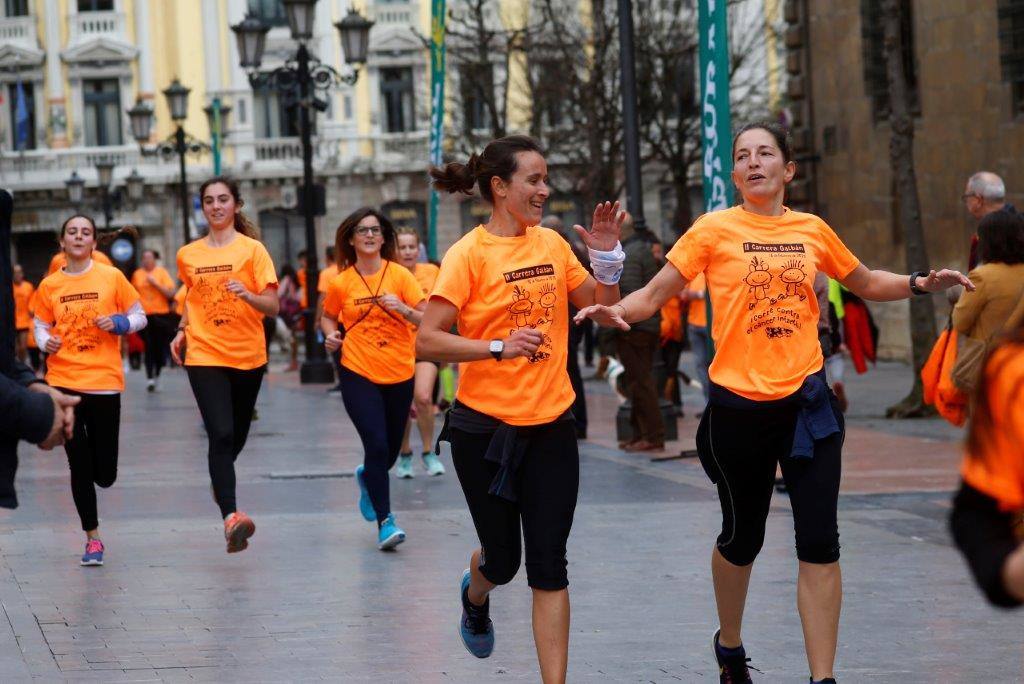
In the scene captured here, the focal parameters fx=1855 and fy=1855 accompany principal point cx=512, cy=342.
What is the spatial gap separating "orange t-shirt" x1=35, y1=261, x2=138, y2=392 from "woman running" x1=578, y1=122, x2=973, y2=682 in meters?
4.42

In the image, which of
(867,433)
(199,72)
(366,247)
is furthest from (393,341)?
(199,72)

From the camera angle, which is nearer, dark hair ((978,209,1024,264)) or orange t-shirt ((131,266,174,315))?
dark hair ((978,209,1024,264))

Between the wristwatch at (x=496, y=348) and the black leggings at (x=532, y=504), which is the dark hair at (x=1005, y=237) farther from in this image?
the wristwatch at (x=496, y=348)

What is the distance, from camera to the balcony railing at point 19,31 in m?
59.0

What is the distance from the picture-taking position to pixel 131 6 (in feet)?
193

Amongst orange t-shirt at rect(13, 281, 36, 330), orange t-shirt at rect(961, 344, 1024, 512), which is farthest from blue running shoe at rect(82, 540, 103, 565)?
orange t-shirt at rect(13, 281, 36, 330)

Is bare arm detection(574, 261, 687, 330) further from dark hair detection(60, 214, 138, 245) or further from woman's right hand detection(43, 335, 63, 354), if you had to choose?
dark hair detection(60, 214, 138, 245)

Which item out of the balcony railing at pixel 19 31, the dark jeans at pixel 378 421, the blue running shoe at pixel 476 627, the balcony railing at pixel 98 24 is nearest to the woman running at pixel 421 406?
the dark jeans at pixel 378 421

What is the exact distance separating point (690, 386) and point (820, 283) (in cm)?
1412

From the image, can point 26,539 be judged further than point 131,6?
No

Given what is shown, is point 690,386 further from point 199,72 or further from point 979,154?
point 199,72

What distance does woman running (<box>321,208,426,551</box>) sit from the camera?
10.1 m

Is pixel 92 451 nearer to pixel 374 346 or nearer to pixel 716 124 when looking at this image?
pixel 374 346

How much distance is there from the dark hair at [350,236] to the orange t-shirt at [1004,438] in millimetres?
7647
